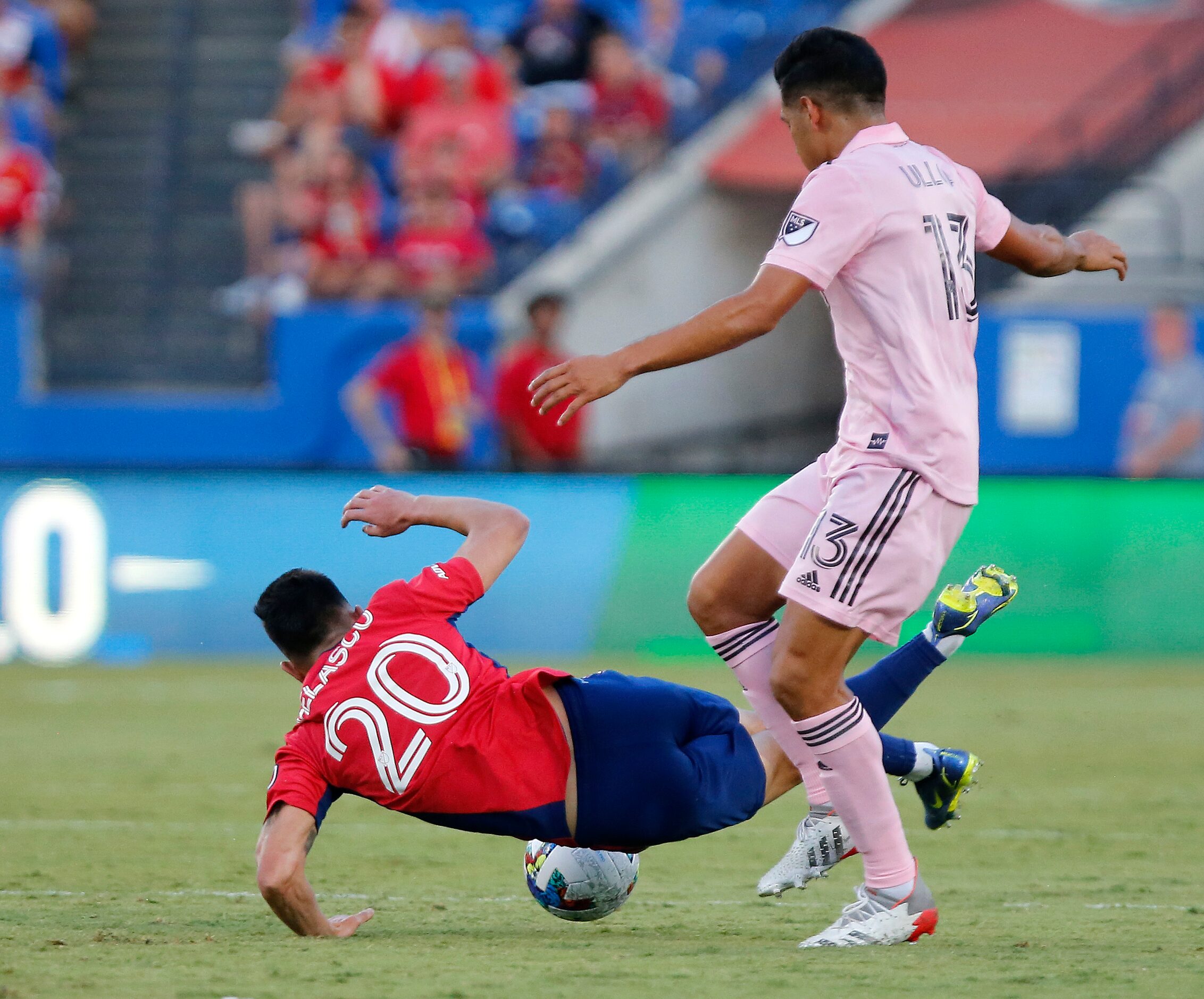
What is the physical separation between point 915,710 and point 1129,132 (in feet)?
29.7

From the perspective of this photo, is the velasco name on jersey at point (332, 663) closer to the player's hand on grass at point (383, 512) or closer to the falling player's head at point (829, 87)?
the player's hand on grass at point (383, 512)

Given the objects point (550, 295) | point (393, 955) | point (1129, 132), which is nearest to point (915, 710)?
point (550, 295)

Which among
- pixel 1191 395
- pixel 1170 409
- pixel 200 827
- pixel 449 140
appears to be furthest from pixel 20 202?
pixel 200 827

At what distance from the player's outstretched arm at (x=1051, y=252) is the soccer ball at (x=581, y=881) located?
1.97m

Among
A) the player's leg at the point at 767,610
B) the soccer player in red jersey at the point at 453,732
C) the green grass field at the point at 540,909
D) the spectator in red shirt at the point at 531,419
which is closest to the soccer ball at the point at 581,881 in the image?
the green grass field at the point at 540,909

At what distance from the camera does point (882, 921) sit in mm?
4750

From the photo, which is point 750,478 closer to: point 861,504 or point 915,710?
point 915,710

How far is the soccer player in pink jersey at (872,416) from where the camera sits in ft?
15.4

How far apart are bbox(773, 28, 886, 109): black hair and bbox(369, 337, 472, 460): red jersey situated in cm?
907

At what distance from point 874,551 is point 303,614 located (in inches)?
57.6

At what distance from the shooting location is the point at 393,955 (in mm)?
4508

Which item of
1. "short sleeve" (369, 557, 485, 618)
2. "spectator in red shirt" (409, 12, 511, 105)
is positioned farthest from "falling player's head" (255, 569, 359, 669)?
"spectator in red shirt" (409, 12, 511, 105)

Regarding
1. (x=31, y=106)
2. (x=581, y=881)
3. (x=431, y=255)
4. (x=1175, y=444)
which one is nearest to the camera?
(x=581, y=881)

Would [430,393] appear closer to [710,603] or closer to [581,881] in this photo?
[710,603]
